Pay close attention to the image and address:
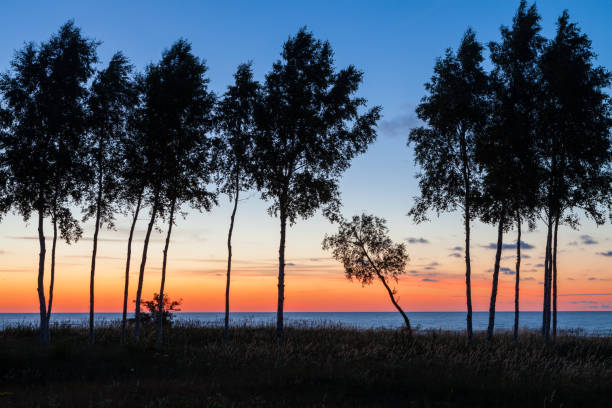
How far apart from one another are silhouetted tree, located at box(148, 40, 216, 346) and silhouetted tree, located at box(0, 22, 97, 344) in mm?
4446

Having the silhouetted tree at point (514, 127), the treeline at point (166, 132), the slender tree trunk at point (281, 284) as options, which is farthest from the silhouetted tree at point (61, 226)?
the silhouetted tree at point (514, 127)

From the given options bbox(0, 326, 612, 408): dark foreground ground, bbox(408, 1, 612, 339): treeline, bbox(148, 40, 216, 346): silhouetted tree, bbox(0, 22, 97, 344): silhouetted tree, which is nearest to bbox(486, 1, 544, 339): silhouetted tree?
bbox(408, 1, 612, 339): treeline

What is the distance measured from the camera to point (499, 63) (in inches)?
1076

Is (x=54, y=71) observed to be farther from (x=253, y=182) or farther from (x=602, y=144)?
(x=602, y=144)

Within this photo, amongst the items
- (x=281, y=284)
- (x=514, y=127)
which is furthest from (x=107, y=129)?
(x=514, y=127)

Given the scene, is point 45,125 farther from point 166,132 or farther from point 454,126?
point 454,126

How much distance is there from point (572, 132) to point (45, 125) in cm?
2803

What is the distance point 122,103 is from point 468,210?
2042 centimetres

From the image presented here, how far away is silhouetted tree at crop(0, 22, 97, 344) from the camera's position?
25.0m

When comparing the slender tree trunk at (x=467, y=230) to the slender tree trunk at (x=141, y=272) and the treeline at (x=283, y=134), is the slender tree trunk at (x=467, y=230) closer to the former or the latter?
the treeline at (x=283, y=134)

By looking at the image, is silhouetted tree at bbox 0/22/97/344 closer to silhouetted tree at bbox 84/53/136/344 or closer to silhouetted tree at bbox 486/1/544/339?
silhouetted tree at bbox 84/53/136/344

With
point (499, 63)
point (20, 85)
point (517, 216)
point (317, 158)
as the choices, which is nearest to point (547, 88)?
point (499, 63)

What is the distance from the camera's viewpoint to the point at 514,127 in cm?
2603

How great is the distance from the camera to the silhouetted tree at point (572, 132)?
25.3 metres
